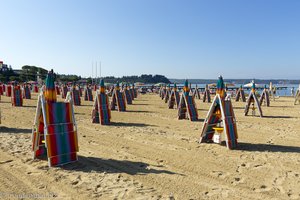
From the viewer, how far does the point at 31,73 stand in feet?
240

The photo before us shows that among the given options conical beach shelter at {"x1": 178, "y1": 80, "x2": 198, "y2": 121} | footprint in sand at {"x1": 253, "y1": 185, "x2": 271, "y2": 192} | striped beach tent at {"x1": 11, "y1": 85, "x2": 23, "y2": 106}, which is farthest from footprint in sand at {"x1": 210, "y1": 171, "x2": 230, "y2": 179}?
striped beach tent at {"x1": 11, "y1": 85, "x2": 23, "y2": 106}

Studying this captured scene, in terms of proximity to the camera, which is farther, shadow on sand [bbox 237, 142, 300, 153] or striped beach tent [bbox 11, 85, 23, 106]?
striped beach tent [bbox 11, 85, 23, 106]

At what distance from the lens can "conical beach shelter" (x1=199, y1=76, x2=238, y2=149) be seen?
773 cm

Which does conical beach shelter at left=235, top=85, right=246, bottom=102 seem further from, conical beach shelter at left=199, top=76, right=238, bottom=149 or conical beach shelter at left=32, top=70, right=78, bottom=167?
conical beach shelter at left=32, top=70, right=78, bottom=167

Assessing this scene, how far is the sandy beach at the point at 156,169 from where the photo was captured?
4609mm

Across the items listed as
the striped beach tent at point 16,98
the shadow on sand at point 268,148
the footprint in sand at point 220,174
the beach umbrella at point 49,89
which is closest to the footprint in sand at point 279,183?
the footprint in sand at point 220,174

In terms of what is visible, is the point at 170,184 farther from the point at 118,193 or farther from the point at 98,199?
the point at 98,199

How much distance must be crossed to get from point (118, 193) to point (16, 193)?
A: 1.66 m

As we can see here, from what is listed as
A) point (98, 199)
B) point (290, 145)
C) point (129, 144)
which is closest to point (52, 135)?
point (98, 199)

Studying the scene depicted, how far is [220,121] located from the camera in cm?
836

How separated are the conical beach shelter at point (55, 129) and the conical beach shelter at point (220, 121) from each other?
155 inches

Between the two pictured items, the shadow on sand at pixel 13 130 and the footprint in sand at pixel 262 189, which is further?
the shadow on sand at pixel 13 130

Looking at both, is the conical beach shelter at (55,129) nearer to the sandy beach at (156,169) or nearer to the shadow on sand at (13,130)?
the sandy beach at (156,169)

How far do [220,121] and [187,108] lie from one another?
16.5 ft
